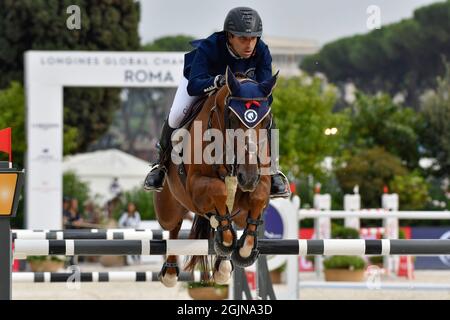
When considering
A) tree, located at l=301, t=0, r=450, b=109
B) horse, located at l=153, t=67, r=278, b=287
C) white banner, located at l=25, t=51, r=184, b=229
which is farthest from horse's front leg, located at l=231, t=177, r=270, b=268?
tree, located at l=301, t=0, r=450, b=109

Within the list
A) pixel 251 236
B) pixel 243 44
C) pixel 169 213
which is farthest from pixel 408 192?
pixel 251 236

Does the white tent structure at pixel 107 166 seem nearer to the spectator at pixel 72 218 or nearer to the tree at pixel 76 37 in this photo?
the tree at pixel 76 37

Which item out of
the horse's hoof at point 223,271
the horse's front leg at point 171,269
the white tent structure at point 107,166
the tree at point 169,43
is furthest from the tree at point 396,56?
the horse's hoof at point 223,271

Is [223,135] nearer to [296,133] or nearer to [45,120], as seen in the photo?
[45,120]

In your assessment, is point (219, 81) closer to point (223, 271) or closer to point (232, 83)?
point (232, 83)

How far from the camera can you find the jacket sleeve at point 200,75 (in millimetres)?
5426

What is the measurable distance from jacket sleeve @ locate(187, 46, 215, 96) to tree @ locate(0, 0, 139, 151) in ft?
79.6

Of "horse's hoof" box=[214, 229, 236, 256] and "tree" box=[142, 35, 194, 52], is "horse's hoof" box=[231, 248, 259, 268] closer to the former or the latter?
"horse's hoof" box=[214, 229, 236, 256]

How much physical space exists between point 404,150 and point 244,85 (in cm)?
2146

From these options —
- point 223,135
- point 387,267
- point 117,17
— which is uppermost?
point 117,17

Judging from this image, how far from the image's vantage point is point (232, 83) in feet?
16.3

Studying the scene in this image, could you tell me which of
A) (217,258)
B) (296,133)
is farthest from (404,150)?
(217,258)

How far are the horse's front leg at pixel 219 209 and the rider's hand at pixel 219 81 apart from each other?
52 centimetres

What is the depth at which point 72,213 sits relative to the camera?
1722cm
